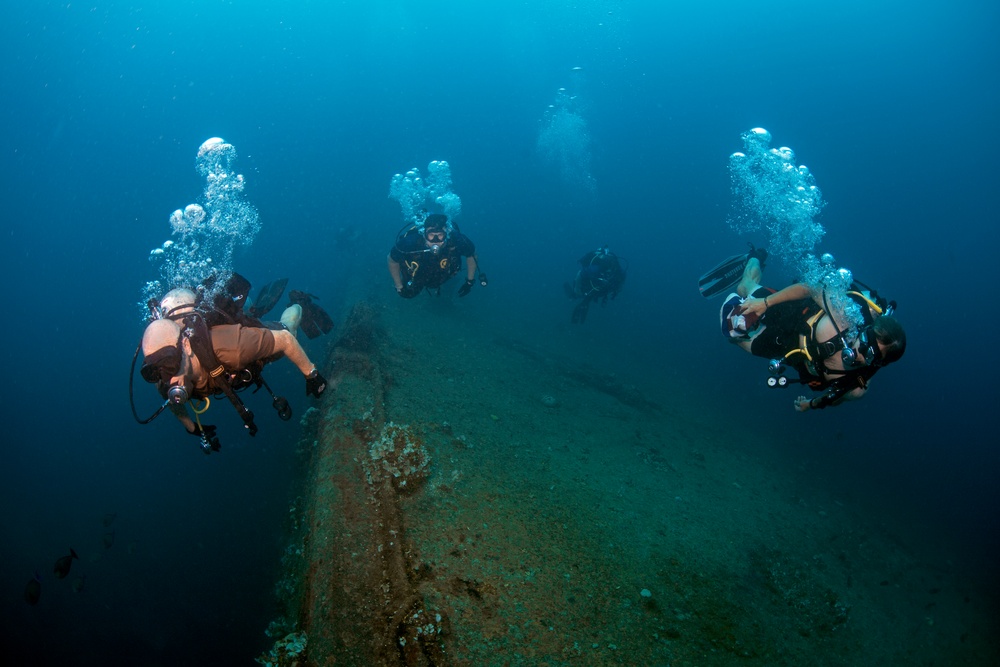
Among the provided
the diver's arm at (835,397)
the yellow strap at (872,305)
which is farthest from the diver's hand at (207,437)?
the yellow strap at (872,305)

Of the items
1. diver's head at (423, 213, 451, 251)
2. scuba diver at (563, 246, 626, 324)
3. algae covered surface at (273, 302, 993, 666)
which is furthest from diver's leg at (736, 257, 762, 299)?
scuba diver at (563, 246, 626, 324)

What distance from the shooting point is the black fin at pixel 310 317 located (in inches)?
244

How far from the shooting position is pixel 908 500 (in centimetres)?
1282

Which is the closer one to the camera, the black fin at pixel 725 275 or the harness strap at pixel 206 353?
the harness strap at pixel 206 353

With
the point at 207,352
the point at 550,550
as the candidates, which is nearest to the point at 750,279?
the point at 550,550

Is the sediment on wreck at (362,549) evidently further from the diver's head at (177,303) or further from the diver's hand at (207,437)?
the diver's head at (177,303)

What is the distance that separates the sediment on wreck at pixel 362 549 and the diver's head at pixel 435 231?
13.5ft

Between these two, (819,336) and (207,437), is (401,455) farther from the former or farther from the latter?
(819,336)

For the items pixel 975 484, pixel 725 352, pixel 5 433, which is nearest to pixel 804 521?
pixel 725 352

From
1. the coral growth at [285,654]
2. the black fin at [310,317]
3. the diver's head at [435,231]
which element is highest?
the diver's head at [435,231]

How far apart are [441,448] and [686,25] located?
132 meters

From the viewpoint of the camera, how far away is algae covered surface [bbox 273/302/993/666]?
2.65 m

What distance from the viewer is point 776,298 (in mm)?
4133

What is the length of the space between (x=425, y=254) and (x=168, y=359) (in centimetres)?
540
